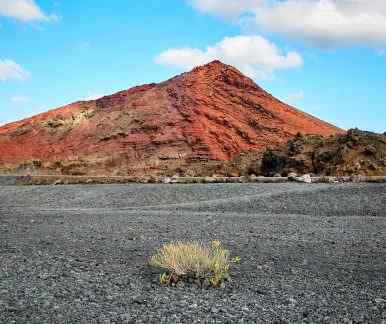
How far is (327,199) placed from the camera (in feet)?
44.4

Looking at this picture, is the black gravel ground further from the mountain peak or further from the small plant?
the mountain peak

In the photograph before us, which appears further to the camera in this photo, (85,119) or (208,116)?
(85,119)

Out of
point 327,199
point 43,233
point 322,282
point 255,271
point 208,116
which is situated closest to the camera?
point 322,282

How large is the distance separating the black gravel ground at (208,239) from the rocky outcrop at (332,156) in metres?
6.68

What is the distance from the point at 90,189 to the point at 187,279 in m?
12.4

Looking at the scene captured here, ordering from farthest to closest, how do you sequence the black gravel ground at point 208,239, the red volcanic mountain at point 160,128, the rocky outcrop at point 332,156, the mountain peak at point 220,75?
the mountain peak at point 220,75, the red volcanic mountain at point 160,128, the rocky outcrop at point 332,156, the black gravel ground at point 208,239

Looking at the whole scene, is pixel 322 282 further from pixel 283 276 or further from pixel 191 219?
pixel 191 219

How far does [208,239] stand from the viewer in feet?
27.9

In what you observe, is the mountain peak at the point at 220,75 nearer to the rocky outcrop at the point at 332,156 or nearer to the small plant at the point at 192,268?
the rocky outcrop at the point at 332,156

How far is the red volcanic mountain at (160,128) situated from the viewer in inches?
1153

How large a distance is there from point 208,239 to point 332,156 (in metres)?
14.4

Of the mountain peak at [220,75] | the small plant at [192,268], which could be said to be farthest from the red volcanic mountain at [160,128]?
the small plant at [192,268]

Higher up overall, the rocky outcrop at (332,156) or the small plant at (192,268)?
the rocky outcrop at (332,156)

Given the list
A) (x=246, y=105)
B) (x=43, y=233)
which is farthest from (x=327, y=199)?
(x=246, y=105)
